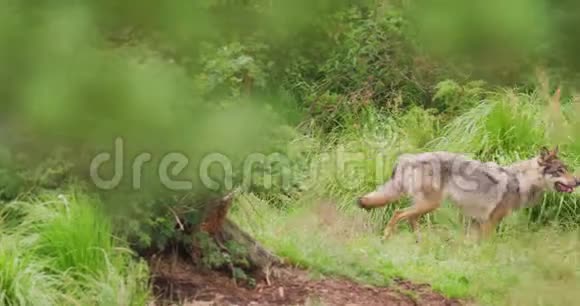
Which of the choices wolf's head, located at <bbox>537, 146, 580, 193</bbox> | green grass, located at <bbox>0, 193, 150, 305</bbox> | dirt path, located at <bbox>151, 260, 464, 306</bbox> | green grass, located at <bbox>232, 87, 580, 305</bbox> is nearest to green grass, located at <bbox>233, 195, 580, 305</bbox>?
green grass, located at <bbox>232, 87, 580, 305</bbox>

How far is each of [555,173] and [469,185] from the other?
75cm

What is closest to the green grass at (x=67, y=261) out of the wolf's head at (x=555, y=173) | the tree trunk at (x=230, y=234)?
the tree trunk at (x=230, y=234)

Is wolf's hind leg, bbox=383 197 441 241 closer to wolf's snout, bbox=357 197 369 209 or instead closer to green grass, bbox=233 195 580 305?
green grass, bbox=233 195 580 305

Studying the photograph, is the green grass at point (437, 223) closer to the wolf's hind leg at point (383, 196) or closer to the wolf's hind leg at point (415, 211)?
the wolf's hind leg at point (415, 211)

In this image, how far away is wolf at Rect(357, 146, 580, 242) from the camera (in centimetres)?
851

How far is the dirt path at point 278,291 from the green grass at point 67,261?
29cm

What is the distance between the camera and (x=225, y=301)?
5.71 m

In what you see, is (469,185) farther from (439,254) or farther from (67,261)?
(67,261)

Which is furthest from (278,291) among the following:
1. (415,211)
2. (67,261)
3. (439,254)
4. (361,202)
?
(415,211)

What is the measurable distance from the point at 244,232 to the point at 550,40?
4.62 metres

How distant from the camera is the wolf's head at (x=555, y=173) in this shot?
8.41 meters

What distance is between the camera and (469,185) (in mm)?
8586

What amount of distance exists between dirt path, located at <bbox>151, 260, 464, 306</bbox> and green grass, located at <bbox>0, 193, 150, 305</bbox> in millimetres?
290

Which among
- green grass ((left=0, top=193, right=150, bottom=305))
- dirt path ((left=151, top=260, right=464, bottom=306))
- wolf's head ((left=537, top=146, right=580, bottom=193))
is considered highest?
wolf's head ((left=537, top=146, right=580, bottom=193))
